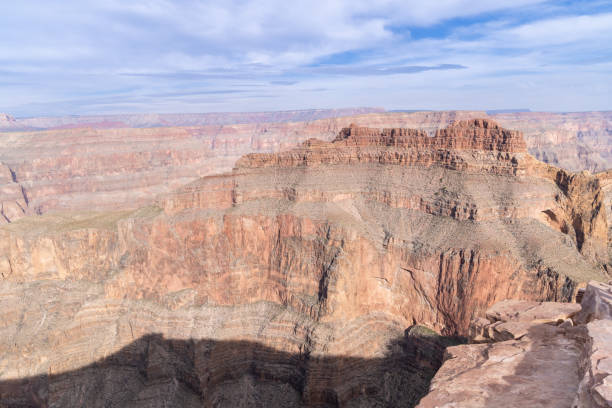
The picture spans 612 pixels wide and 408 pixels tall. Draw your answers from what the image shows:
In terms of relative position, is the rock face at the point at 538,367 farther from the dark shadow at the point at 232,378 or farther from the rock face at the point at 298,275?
the dark shadow at the point at 232,378

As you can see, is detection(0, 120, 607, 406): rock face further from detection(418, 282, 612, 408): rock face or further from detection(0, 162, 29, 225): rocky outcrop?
detection(0, 162, 29, 225): rocky outcrop

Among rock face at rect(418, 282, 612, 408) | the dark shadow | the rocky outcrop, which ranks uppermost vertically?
rock face at rect(418, 282, 612, 408)

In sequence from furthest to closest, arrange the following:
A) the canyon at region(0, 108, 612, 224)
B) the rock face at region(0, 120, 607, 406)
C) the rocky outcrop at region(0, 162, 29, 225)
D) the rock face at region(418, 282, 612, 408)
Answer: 1. the canyon at region(0, 108, 612, 224)
2. the rocky outcrop at region(0, 162, 29, 225)
3. the rock face at region(0, 120, 607, 406)
4. the rock face at region(418, 282, 612, 408)

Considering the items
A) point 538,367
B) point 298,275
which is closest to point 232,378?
point 298,275

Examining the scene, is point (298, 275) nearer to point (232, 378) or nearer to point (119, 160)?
point (232, 378)

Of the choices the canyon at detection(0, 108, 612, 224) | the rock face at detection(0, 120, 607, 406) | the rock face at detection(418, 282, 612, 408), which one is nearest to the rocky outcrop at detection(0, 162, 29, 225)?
the canyon at detection(0, 108, 612, 224)

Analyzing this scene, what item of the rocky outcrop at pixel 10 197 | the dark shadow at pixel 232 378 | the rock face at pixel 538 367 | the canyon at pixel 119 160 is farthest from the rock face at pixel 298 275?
the rocky outcrop at pixel 10 197

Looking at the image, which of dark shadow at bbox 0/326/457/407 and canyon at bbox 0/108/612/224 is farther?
canyon at bbox 0/108/612/224
